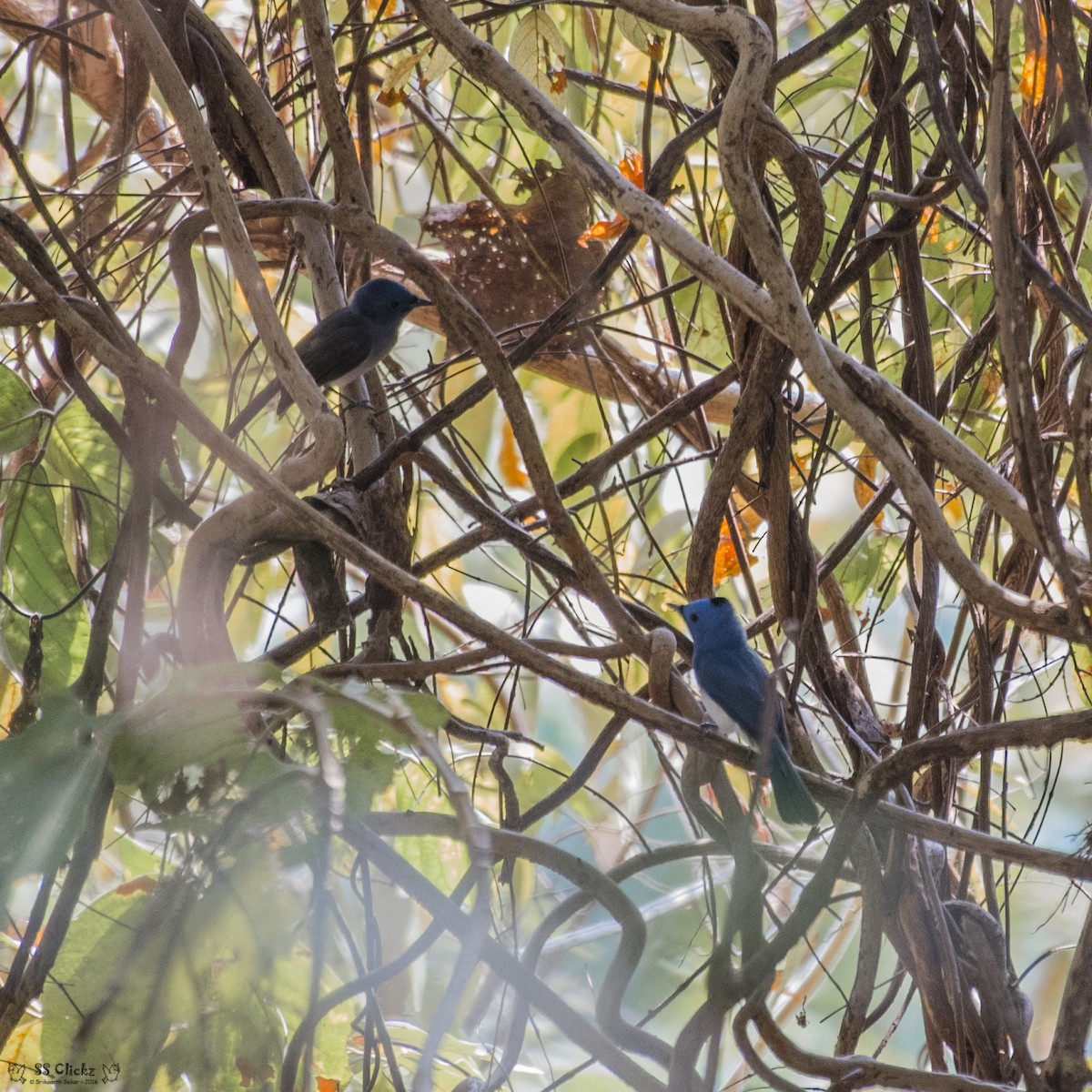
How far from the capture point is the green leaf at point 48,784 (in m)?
0.97

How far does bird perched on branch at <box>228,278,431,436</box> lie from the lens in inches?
99.6

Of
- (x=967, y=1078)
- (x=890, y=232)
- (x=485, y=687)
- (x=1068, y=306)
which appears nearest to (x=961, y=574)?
(x=1068, y=306)

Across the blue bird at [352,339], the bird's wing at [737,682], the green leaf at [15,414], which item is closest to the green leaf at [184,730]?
the green leaf at [15,414]

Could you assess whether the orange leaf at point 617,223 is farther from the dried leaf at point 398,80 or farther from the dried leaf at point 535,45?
the dried leaf at point 398,80

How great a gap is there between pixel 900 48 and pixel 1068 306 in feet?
2.29

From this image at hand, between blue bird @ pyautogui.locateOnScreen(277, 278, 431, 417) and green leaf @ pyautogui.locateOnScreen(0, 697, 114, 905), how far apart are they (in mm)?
1446

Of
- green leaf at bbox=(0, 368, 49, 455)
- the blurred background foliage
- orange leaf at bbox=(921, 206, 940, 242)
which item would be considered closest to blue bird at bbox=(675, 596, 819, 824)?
the blurred background foliage

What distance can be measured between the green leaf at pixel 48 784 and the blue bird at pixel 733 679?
163cm

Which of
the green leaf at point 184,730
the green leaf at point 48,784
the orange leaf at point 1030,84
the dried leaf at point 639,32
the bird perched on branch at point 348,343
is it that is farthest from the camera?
the bird perched on branch at point 348,343

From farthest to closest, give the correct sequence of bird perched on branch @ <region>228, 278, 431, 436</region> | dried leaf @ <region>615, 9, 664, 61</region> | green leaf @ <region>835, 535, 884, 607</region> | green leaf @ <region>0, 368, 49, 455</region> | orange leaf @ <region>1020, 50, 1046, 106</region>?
green leaf @ <region>835, 535, 884, 607</region> → bird perched on branch @ <region>228, 278, 431, 436</region> → dried leaf @ <region>615, 9, 664, 61</region> → orange leaf @ <region>1020, 50, 1046, 106</region> → green leaf @ <region>0, 368, 49, 455</region>

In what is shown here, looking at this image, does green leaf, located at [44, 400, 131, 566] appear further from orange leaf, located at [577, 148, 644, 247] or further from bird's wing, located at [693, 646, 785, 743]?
bird's wing, located at [693, 646, 785, 743]

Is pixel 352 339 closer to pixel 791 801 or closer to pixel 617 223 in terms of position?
pixel 617 223

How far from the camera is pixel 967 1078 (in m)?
1.50

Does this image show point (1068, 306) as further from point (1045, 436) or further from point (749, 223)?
point (1045, 436)
